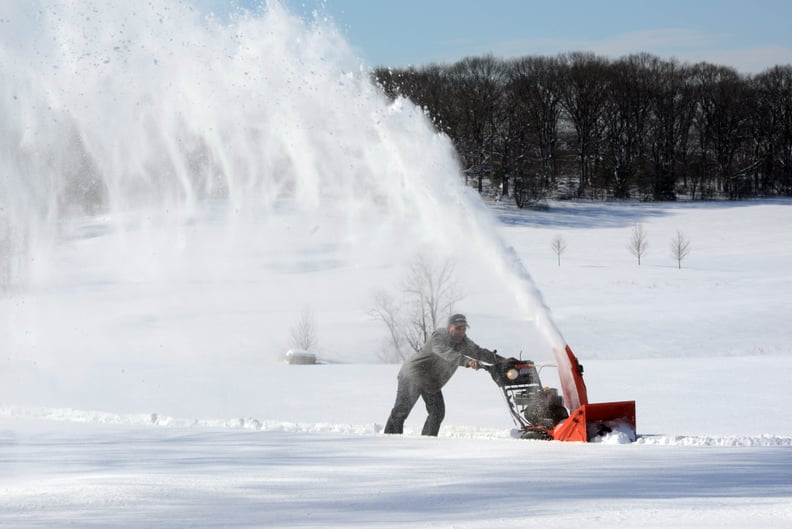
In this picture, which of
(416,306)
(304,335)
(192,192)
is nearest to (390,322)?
(416,306)

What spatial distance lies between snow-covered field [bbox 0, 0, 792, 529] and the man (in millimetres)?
450

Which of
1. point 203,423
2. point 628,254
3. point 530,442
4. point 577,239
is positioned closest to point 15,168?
point 203,423

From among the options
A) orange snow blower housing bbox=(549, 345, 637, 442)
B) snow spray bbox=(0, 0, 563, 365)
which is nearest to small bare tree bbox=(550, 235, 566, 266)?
snow spray bbox=(0, 0, 563, 365)

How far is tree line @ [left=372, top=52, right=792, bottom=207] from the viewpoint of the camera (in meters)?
65.4

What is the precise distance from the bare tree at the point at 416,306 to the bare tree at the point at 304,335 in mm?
2131

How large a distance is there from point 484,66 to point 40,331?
43958mm

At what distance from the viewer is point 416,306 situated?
31250mm

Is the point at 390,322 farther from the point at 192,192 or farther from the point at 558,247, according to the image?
the point at 558,247

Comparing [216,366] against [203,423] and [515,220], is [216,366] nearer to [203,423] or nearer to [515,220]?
[203,423]

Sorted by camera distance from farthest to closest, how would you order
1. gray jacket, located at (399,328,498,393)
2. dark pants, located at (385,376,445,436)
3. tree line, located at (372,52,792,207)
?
tree line, located at (372,52,792,207), dark pants, located at (385,376,445,436), gray jacket, located at (399,328,498,393)

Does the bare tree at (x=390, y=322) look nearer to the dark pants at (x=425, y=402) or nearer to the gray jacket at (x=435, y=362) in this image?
the dark pants at (x=425, y=402)

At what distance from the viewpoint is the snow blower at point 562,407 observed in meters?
8.52

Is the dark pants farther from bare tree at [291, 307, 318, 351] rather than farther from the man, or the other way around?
bare tree at [291, 307, 318, 351]

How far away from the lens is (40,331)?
25344mm
